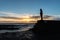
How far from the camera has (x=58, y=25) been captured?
19.2m

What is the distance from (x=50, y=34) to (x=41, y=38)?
105 cm

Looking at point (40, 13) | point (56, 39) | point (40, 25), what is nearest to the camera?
point (56, 39)

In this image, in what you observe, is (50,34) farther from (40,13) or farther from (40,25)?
(40,13)

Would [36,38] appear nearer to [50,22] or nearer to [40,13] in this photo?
[50,22]

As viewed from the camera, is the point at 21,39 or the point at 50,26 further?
the point at 21,39

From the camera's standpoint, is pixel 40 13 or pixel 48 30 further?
pixel 40 13

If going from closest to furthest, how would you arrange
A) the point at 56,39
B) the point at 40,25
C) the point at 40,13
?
the point at 56,39, the point at 40,25, the point at 40,13

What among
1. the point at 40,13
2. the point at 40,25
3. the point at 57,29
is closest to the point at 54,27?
the point at 57,29

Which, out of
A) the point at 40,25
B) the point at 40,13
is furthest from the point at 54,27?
the point at 40,13

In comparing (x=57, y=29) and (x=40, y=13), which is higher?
(x=40, y=13)

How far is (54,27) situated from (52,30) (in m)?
0.37

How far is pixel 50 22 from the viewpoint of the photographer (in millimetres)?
19609

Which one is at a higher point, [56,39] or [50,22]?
[50,22]

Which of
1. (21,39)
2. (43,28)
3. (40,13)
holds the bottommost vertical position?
(21,39)
